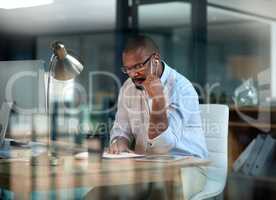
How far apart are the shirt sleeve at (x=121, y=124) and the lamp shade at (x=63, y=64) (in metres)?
0.41

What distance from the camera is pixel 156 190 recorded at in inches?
92.3

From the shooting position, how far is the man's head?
8.51ft

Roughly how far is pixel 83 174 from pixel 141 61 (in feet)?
2.31

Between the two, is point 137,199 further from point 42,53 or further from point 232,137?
point 42,53

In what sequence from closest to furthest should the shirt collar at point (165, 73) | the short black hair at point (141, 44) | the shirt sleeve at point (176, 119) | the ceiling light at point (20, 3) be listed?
the shirt sleeve at point (176, 119) → the shirt collar at point (165, 73) → the short black hair at point (141, 44) → the ceiling light at point (20, 3)

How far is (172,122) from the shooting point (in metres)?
2.53

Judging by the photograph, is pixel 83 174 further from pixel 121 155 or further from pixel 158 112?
→ pixel 158 112

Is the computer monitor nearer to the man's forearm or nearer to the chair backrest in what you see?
the man's forearm

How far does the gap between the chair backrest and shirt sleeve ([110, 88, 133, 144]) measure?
365mm

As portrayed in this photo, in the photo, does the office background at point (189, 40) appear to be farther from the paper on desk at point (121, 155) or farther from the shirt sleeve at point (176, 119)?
the paper on desk at point (121, 155)

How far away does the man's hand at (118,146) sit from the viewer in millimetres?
2534

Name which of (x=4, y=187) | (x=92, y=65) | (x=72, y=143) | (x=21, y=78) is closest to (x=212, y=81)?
(x=92, y=65)

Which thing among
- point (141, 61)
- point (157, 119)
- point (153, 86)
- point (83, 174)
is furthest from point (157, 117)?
point (83, 174)

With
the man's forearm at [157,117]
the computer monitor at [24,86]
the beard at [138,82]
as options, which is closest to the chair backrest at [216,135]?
the man's forearm at [157,117]
